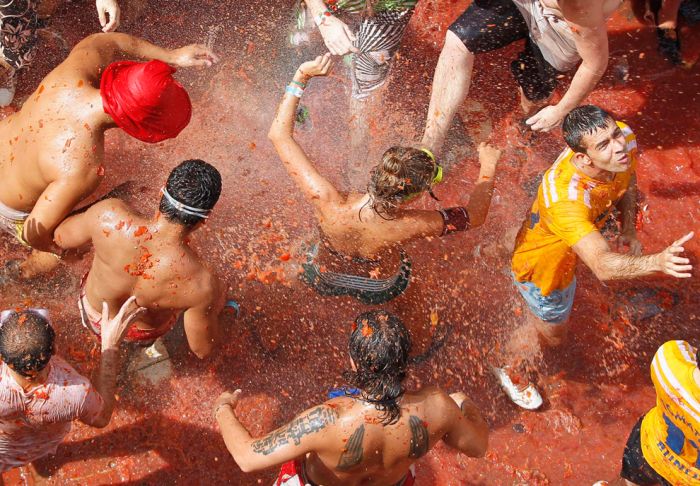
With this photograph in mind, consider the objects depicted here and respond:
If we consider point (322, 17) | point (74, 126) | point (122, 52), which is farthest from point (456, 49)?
point (74, 126)

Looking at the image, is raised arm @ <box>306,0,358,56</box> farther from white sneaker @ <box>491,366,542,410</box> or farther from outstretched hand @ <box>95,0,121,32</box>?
white sneaker @ <box>491,366,542,410</box>

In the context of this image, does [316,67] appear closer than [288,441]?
No

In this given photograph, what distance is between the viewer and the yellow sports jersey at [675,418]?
323 cm

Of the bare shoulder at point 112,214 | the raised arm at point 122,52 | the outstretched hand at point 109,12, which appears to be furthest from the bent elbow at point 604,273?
the outstretched hand at point 109,12

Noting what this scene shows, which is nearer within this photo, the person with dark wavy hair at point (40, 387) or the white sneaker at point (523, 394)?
the person with dark wavy hair at point (40, 387)

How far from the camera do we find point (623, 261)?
357 centimetres

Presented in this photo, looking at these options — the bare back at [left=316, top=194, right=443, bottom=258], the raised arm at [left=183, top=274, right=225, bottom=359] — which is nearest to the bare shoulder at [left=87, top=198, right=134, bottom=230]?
the raised arm at [left=183, top=274, right=225, bottom=359]

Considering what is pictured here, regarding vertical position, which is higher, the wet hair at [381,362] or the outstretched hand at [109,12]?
the outstretched hand at [109,12]

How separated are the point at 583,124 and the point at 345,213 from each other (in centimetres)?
144

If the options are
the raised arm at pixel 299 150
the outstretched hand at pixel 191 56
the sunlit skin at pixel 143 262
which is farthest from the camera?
the outstretched hand at pixel 191 56

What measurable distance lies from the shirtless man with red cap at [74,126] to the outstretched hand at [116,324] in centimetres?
68

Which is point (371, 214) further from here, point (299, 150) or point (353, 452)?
point (353, 452)

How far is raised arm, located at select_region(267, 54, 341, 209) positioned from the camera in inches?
152

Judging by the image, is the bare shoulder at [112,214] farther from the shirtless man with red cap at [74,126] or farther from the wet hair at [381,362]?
the wet hair at [381,362]
